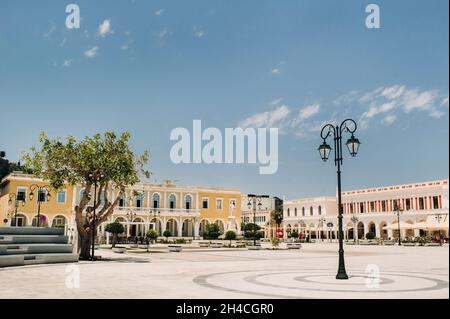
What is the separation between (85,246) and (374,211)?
5963cm

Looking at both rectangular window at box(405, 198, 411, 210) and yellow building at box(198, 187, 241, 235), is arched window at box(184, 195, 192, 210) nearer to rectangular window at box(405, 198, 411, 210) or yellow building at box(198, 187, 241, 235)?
yellow building at box(198, 187, 241, 235)

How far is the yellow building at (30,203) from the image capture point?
58.3 meters

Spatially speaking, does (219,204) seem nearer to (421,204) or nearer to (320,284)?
(421,204)

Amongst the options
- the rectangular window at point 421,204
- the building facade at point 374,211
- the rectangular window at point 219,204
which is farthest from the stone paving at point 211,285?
the rectangular window at point 219,204

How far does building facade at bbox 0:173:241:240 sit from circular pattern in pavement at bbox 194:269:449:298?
49.6m

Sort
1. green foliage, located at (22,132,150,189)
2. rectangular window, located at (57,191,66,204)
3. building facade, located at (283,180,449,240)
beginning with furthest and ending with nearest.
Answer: rectangular window, located at (57,191,66,204) < building facade, located at (283,180,449,240) < green foliage, located at (22,132,150,189)

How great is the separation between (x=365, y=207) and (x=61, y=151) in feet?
204

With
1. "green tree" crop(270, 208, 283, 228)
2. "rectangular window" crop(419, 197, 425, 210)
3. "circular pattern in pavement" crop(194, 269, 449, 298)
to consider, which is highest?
"rectangular window" crop(419, 197, 425, 210)

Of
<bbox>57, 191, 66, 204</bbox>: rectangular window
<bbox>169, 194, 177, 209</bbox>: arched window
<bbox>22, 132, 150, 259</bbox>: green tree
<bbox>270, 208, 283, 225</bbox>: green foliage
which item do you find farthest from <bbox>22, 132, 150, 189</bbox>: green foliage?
<bbox>270, 208, 283, 225</bbox>: green foliage

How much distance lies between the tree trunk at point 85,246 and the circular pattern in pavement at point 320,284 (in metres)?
9.95

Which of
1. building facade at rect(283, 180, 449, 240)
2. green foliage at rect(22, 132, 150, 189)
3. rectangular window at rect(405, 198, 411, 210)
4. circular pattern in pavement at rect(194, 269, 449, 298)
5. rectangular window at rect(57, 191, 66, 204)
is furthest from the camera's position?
rectangular window at rect(405, 198, 411, 210)

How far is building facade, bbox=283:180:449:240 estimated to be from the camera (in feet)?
204
